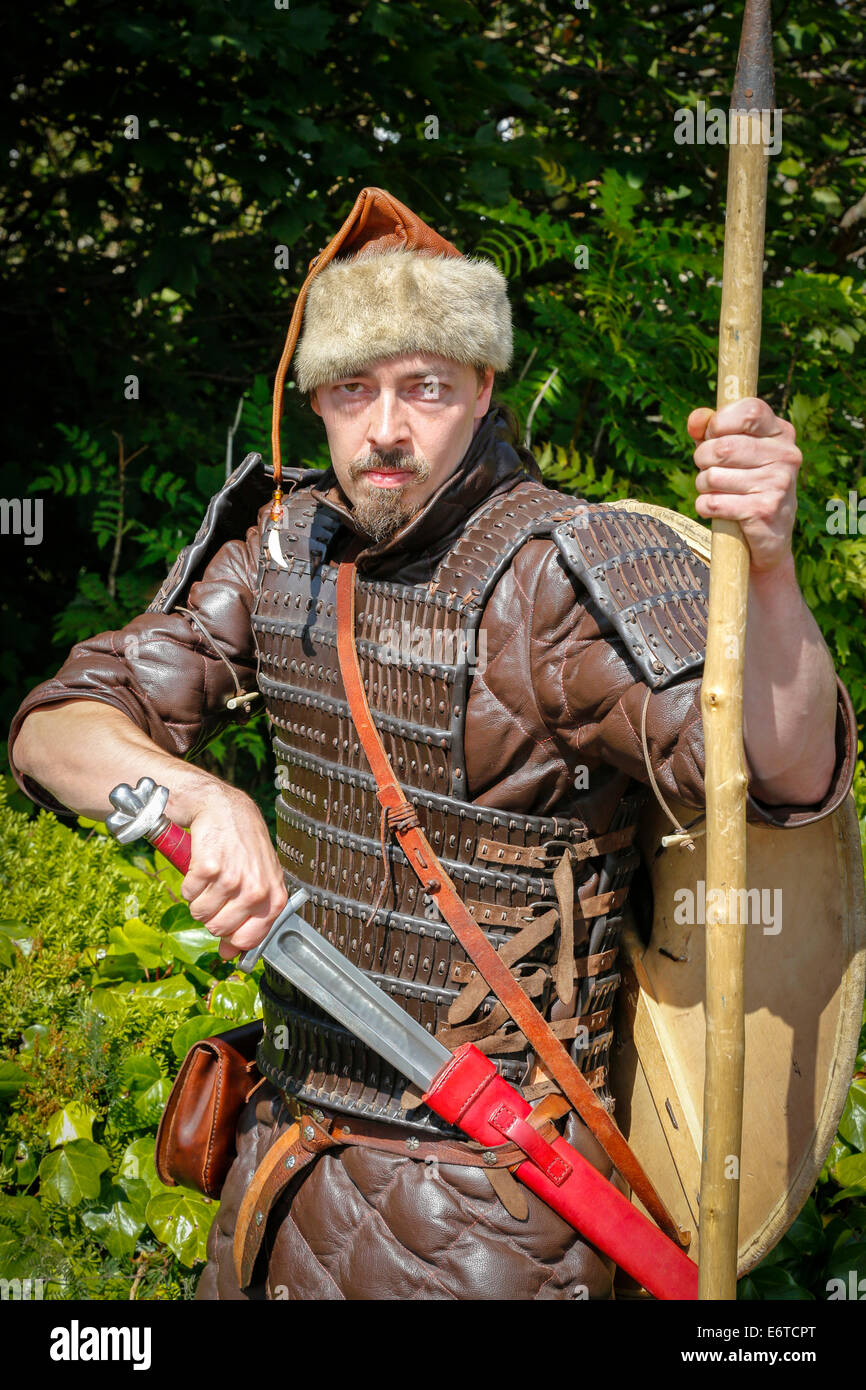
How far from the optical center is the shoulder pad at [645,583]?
5.30 feet

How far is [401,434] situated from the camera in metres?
1.90

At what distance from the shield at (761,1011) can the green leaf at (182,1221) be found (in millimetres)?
1204

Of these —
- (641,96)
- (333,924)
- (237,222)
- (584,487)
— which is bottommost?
(333,924)

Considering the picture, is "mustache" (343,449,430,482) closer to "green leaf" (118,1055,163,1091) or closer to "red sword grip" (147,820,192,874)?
"red sword grip" (147,820,192,874)

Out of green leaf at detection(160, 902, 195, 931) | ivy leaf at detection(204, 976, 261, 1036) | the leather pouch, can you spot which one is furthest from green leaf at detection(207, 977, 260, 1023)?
the leather pouch

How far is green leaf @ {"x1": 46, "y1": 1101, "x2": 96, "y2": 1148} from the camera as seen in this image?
9.95ft

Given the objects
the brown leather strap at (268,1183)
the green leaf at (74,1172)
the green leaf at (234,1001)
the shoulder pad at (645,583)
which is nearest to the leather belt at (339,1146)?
the brown leather strap at (268,1183)

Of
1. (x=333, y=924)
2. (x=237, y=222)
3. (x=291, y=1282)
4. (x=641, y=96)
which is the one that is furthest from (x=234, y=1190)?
(x=641, y=96)

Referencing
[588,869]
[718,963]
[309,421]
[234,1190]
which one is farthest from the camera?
[309,421]

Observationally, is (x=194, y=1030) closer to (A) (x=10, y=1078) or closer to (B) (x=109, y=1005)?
(B) (x=109, y=1005)

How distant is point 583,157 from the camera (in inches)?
200

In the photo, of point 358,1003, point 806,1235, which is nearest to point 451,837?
point 358,1003

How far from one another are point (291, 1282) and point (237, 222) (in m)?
4.57

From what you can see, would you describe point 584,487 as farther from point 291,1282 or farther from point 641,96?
point 291,1282
